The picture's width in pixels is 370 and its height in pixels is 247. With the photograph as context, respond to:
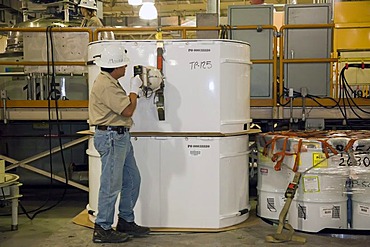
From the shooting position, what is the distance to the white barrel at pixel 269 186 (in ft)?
15.3

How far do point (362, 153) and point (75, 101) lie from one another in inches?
130

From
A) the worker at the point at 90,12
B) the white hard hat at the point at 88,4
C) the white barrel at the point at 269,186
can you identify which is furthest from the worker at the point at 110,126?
the white hard hat at the point at 88,4

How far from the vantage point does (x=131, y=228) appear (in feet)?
14.2

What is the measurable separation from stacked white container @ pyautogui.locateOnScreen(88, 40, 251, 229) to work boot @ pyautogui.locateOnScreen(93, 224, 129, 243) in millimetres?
404

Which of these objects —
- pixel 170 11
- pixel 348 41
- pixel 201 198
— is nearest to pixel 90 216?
pixel 201 198

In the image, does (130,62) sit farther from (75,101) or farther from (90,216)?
(90,216)

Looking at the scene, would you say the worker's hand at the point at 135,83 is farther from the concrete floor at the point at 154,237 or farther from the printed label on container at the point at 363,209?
the printed label on container at the point at 363,209

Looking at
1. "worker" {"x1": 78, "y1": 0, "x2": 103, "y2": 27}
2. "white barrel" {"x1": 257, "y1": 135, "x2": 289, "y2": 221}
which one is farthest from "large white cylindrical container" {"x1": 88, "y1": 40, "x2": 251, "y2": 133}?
"worker" {"x1": 78, "y1": 0, "x2": 103, "y2": 27}

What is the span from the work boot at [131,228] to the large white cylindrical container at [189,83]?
2.96 feet

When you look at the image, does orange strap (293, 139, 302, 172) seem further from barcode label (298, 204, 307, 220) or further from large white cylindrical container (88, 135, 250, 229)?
large white cylindrical container (88, 135, 250, 229)

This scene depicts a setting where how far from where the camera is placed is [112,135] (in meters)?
3.96

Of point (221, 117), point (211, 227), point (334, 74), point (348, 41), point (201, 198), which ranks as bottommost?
point (211, 227)

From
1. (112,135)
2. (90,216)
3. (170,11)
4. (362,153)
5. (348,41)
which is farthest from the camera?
(170,11)

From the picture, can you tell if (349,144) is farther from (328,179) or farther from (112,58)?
(112,58)
